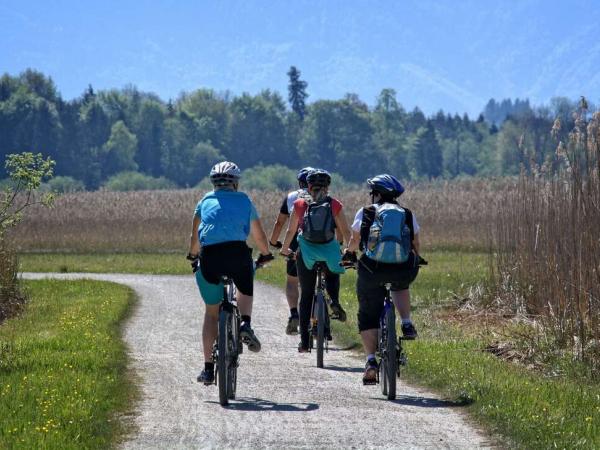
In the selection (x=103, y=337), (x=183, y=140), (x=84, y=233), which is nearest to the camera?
(x=103, y=337)

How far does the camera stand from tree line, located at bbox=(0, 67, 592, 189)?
502 ft

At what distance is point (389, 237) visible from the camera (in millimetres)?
10773

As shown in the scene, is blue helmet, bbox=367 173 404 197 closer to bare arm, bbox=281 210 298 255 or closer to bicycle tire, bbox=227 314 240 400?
bicycle tire, bbox=227 314 240 400

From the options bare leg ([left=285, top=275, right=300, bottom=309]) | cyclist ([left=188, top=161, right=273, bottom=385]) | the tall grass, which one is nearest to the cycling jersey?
cyclist ([left=188, top=161, right=273, bottom=385])

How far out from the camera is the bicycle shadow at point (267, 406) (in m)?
10.4

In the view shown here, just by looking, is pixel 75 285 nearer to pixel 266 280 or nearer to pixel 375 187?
pixel 266 280

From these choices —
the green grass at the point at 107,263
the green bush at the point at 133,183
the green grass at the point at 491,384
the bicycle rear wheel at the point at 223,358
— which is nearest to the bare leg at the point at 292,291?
the green grass at the point at 491,384

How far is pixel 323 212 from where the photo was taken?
13.2 m

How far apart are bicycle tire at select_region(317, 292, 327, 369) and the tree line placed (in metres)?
138

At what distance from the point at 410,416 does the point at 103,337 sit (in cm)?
630

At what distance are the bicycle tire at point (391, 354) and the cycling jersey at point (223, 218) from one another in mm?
1409

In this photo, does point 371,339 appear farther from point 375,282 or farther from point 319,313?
point 319,313

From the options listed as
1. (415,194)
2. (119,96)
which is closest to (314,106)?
(119,96)

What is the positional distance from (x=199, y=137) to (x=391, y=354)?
168434mm
